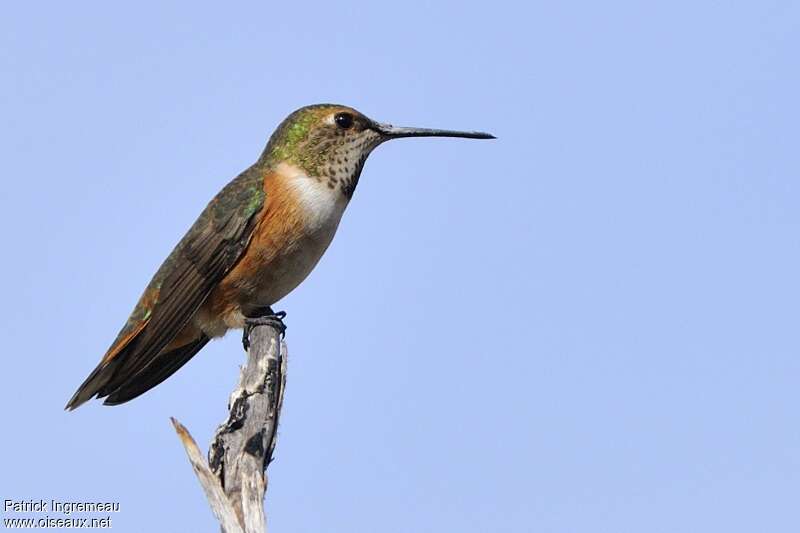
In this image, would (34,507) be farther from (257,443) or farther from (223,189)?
(223,189)

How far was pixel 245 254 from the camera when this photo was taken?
34.0ft

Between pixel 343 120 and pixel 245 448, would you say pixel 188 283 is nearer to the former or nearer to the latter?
pixel 343 120

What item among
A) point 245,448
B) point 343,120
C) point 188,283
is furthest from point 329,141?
point 245,448

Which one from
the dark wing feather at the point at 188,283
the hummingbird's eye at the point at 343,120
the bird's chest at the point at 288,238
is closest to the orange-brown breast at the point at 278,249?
the bird's chest at the point at 288,238

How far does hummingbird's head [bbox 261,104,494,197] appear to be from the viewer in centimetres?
1089

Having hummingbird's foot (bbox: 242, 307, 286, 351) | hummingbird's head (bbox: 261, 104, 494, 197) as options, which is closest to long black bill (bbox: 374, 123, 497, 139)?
hummingbird's head (bbox: 261, 104, 494, 197)

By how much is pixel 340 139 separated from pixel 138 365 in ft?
9.04

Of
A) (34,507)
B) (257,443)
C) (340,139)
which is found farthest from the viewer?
(340,139)

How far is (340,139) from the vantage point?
1111 cm

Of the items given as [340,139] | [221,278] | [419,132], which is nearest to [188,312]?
[221,278]

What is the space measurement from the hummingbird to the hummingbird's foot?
0.04 feet

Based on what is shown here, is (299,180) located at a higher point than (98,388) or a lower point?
higher

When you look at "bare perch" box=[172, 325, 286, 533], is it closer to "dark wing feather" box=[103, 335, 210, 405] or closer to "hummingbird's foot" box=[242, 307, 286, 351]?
"hummingbird's foot" box=[242, 307, 286, 351]

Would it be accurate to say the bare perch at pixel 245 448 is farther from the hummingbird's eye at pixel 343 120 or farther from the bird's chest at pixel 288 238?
the hummingbird's eye at pixel 343 120
